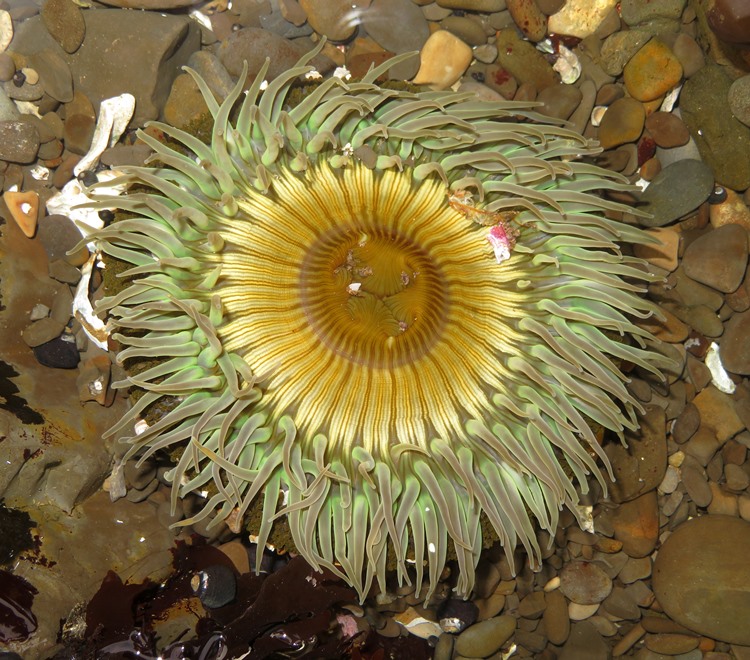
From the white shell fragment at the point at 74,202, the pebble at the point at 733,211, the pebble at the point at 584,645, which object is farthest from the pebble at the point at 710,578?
the white shell fragment at the point at 74,202

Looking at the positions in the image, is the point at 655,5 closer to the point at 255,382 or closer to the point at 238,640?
the point at 255,382

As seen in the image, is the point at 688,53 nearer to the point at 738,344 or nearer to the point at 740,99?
the point at 740,99

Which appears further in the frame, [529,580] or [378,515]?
[529,580]

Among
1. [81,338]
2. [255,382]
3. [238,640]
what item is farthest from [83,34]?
[238,640]

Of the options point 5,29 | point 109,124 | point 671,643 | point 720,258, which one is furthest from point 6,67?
point 671,643

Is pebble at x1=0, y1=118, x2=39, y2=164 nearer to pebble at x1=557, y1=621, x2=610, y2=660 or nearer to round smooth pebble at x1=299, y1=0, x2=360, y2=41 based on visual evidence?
round smooth pebble at x1=299, y1=0, x2=360, y2=41

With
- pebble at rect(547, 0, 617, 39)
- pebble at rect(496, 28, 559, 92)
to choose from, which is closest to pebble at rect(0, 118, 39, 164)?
pebble at rect(496, 28, 559, 92)
